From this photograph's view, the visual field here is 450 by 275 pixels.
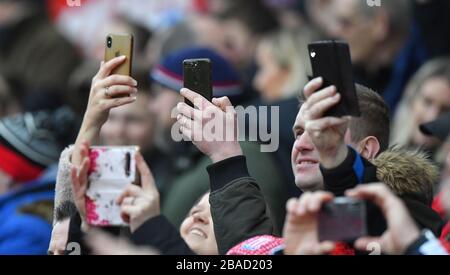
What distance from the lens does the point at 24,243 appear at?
5.46 metres

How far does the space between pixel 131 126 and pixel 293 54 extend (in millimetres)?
1193

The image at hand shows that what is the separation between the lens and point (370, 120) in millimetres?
4293

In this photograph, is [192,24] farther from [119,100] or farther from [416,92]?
[119,100]

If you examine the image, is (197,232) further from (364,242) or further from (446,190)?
(364,242)

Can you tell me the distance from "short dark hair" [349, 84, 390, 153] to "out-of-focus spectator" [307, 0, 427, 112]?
2.49 m

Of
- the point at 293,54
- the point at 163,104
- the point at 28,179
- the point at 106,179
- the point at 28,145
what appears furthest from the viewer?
the point at 293,54

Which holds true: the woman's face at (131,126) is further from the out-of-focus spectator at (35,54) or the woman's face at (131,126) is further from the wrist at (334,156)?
the wrist at (334,156)

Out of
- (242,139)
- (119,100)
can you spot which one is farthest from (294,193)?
(119,100)

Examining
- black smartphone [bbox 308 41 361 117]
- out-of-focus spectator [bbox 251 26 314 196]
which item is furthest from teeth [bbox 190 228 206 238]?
out-of-focus spectator [bbox 251 26 314 196]

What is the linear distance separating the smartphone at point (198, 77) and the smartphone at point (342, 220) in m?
0.89

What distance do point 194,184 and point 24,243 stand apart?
959 millimetres

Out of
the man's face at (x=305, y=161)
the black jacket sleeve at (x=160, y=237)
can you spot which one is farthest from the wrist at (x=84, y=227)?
the man's face at (x=305, y=161)

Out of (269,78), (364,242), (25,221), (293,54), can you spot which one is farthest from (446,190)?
(269,78)

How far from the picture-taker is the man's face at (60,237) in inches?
165
